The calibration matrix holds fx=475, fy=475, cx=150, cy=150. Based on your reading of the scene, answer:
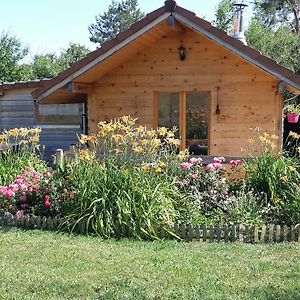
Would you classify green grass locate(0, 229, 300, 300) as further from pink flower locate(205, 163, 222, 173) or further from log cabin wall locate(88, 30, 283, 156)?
log cabin wall locate(88, 30, 283, 156)

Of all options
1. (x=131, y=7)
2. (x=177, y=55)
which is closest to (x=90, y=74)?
(x=177, y=55)

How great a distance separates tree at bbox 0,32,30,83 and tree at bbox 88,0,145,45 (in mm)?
29762

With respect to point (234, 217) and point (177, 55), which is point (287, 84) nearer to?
point (177, 55)

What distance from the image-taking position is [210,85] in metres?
11.1

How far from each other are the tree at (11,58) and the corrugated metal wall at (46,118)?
11.8 m

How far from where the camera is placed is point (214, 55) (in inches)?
434

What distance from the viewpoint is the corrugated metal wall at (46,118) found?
49.2ft

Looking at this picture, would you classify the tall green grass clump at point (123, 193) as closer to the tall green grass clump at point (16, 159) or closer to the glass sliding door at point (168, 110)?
the tall green grass clump at point (16, 159)

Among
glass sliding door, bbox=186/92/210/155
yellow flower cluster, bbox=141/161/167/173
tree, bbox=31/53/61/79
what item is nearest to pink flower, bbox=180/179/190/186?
yellow flower cluster, bbox=141/161/167/173

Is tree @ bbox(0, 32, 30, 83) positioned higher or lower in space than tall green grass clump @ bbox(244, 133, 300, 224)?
higher

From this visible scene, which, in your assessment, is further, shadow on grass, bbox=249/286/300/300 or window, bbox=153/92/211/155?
window, bbox=153/92/211/155

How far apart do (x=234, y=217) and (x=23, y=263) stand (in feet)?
9.97

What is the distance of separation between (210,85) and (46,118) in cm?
643

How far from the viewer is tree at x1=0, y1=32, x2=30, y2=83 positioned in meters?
27.3
